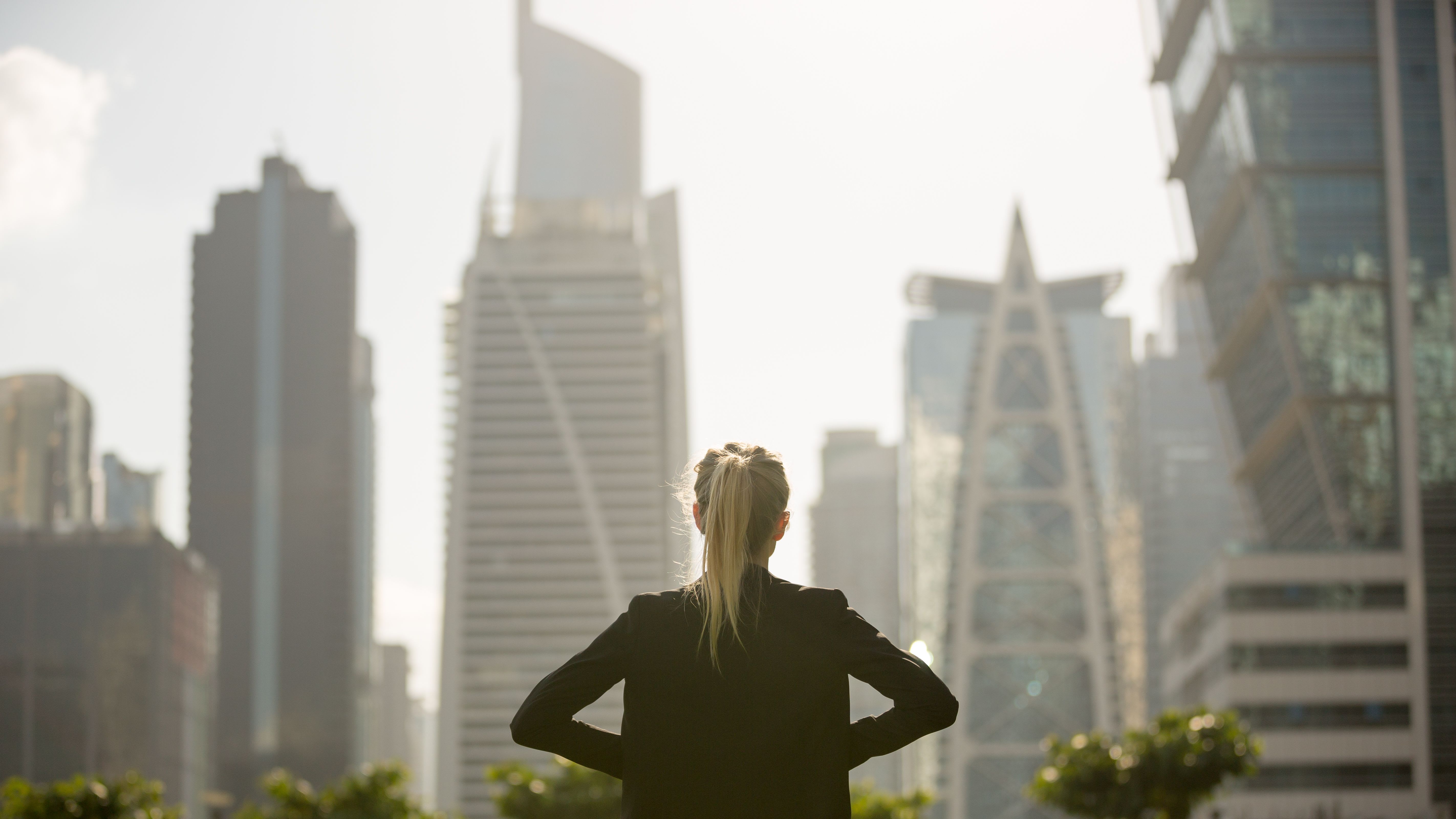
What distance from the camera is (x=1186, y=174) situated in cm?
11206

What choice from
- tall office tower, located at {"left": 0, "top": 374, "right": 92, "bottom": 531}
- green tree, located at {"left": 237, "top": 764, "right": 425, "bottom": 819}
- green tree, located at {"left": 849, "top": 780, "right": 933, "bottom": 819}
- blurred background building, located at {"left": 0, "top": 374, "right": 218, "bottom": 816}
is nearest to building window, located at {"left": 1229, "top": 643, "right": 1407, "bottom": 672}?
green tree, located at {"left": 849, "top": 780, "right": 933, "bottom": 819}

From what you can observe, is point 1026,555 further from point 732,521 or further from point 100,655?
point 732,521

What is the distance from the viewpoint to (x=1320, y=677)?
88062mm

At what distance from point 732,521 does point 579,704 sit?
595mm

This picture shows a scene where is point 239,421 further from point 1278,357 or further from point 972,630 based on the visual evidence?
point 1278,357

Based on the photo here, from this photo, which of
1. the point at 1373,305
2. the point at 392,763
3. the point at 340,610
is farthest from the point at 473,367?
the point at 392,763

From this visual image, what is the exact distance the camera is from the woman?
3932 mm

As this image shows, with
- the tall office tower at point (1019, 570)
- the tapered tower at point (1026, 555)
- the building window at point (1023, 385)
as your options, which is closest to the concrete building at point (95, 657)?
the tall office tower at point (1019, 570)

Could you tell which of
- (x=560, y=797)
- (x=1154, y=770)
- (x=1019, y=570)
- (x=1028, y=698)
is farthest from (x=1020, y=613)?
(x=1154, y=770)

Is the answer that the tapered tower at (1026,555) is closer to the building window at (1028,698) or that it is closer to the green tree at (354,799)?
the building window at (1028,698)

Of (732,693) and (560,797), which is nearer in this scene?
(732,693)

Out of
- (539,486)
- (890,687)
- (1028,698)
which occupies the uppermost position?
(539,486)

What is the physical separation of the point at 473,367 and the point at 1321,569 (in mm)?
94945

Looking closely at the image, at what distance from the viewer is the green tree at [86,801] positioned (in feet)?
110
